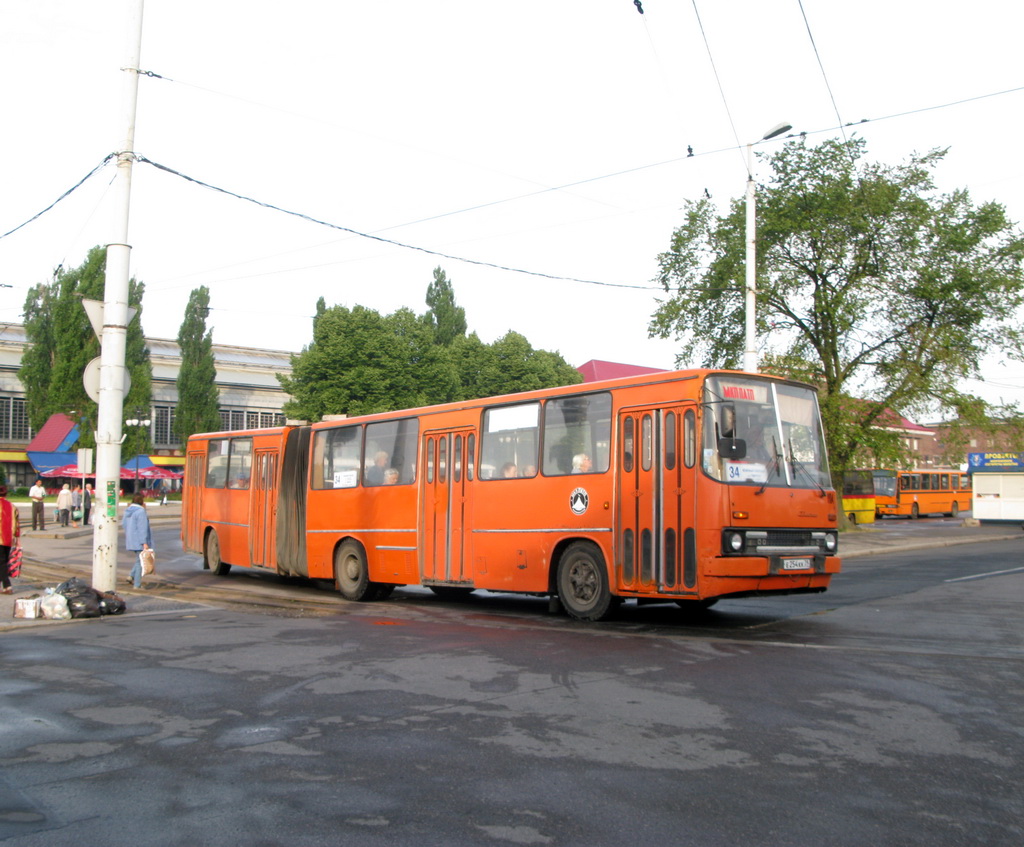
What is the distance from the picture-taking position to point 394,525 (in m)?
15.4

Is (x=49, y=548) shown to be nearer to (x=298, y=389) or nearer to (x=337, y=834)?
(x=337, y=834)

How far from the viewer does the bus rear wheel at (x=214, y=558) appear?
2059 centimetres

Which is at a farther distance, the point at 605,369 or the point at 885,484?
the point at 605,369

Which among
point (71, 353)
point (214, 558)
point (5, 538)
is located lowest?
point (214, 558)

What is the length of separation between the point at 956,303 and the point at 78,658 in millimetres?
34702

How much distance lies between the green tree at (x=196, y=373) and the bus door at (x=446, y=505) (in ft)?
202

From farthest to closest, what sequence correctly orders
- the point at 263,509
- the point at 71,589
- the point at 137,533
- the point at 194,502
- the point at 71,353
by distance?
1. the point at 71,353
2. the point at 194,502
3. the point at 263,509
4. the point at 137,533
5. the point at 71,589

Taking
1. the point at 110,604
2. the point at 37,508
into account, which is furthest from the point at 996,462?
the point at 110,604

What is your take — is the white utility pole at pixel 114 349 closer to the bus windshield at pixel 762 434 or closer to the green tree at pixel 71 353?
the bus windshield at pixel 762 434

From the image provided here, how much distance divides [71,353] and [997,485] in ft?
177

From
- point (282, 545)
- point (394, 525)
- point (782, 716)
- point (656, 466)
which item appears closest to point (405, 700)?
point (782, 716)

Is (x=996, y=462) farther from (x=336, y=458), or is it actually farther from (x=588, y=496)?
(x=588, y=496)

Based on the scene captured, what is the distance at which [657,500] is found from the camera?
455 inches

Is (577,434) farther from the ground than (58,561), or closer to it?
farther from the ground
